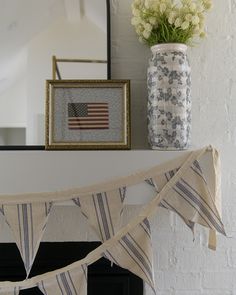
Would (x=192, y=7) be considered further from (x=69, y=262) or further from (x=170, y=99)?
(x=69, y=262)

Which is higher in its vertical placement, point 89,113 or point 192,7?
point 192,7

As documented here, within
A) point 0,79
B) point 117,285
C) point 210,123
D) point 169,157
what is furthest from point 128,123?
point 117,285

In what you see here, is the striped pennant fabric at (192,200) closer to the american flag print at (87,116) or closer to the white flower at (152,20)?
the american flag print at (87,116)

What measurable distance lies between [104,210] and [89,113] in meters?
0.30

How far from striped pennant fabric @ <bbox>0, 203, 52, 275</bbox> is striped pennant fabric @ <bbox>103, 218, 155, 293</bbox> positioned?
0.20 metres

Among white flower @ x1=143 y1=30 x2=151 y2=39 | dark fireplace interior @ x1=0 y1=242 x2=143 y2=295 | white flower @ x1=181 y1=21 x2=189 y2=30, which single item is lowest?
dark fireplace interior @ x1=0 y1=242 x2=143 y2=295

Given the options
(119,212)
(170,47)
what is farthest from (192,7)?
(119,212)

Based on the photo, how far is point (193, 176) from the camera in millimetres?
1059

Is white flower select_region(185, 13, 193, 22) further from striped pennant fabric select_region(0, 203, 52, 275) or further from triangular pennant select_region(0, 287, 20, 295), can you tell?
triangular pennant select_region(0, 287, 20, 295)


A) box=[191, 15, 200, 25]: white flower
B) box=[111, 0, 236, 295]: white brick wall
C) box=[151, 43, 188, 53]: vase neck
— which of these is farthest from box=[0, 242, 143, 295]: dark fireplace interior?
box=[191, 15, 200, 25]: white flower

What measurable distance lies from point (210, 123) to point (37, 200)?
650mm

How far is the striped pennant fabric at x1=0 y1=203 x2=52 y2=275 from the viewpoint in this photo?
3.33ft

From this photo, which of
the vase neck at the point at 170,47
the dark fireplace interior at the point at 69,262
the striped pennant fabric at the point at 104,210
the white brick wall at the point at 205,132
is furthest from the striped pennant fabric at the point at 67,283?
the vase neck at the point at 170,47

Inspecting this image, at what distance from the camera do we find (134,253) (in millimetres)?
1004
